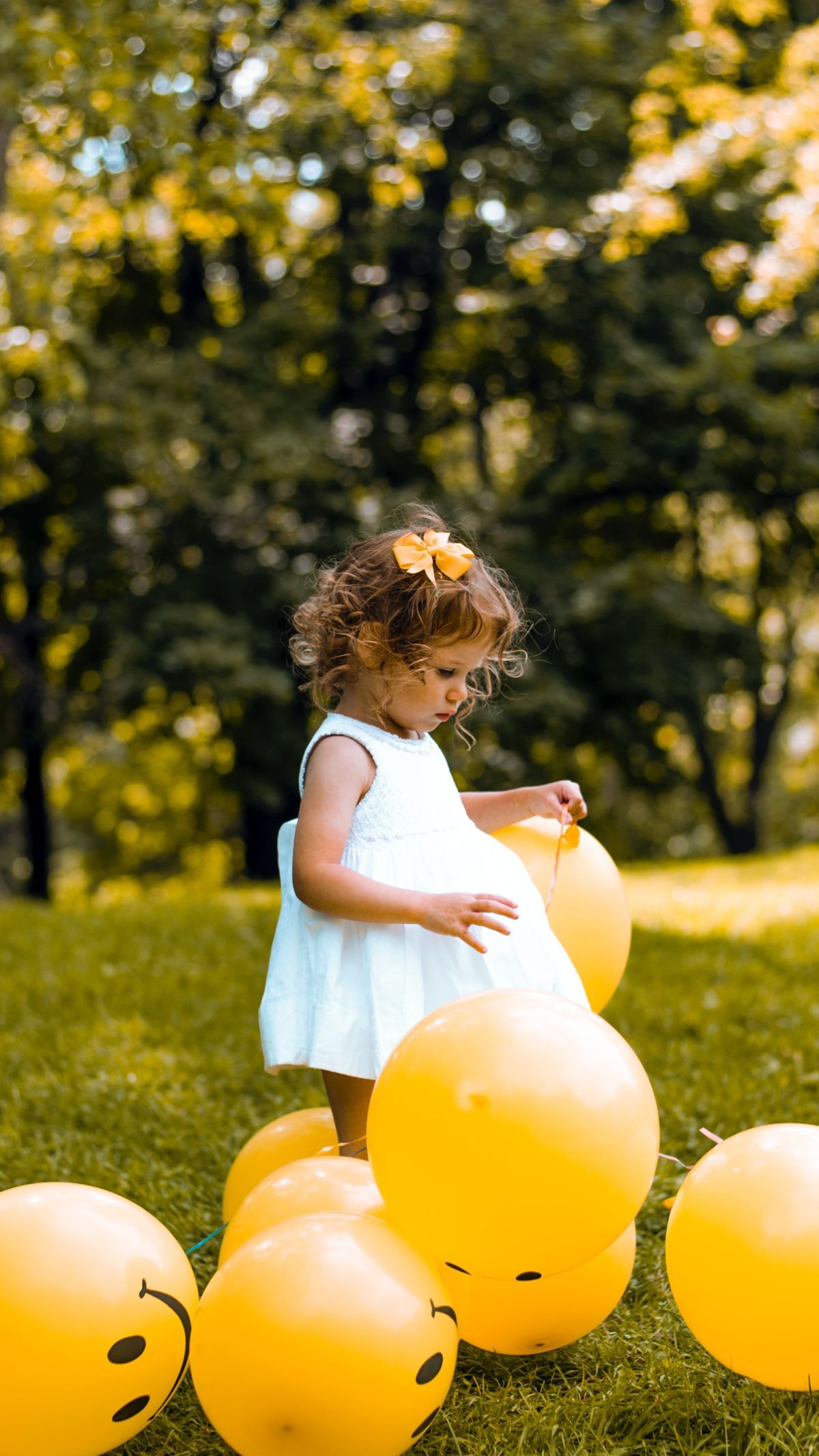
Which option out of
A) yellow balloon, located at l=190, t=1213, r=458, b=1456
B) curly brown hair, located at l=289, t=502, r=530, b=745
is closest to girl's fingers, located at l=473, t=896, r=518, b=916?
curly brown hair, located at l=289, t=502, r=530, b=745

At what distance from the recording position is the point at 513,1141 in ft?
6.35

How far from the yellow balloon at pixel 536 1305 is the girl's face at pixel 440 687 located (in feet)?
3.60

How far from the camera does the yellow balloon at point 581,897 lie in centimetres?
284

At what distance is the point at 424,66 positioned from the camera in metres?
9.42

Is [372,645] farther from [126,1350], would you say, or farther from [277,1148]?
[126,1350]

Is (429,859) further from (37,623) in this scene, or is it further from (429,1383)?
(37,623)

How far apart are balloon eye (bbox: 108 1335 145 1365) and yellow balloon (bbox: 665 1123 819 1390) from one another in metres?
0.91

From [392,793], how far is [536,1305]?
3.32 ft

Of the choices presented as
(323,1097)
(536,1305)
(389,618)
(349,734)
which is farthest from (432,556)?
(323,1097)

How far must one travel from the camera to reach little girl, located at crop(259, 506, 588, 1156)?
2457mm

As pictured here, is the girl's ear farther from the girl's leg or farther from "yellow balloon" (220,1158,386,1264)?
"yellow balloon" (220,1158,386,1264)

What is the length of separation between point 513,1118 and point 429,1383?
421 mm

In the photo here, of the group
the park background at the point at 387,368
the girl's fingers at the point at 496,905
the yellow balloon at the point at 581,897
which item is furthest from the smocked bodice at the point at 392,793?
the park background at the point at 387,368

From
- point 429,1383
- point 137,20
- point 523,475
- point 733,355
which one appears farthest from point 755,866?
point 429,1383
